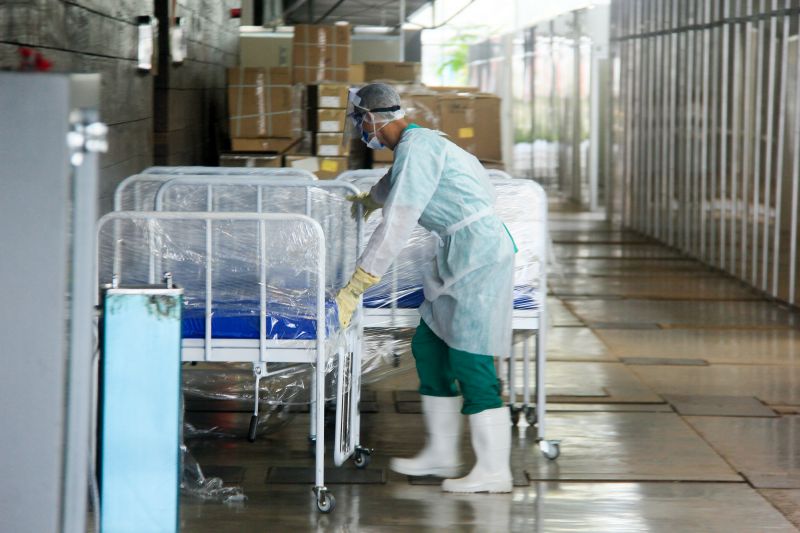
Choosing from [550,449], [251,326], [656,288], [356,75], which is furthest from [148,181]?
[656,288]

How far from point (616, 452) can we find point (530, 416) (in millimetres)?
556

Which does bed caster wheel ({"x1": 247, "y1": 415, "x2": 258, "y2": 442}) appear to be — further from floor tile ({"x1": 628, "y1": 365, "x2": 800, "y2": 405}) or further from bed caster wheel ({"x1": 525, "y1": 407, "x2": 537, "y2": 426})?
floor tile ({"x1": 628, "y1": 365, "x2": 800, "y2": 405})

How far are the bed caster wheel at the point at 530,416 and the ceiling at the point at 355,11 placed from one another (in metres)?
13.1

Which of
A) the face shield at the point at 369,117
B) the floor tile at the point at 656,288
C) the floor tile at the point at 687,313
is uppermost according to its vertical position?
the face shield at the point at 369,117

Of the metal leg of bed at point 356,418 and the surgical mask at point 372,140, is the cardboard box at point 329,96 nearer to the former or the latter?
the metal leg of bed at point 356,418

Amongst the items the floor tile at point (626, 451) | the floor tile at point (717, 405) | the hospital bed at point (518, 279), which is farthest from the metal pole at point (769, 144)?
the hospital bed at point (518, 279)

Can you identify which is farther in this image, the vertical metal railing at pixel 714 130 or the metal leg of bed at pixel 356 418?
the vertical metal railing at pixel 714 130

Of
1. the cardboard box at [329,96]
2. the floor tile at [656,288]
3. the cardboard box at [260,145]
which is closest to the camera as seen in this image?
the cardboard box at [329,96]

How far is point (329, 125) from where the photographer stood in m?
8.70

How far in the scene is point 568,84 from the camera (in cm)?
1850

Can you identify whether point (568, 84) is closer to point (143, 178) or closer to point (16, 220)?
point (143, 178)

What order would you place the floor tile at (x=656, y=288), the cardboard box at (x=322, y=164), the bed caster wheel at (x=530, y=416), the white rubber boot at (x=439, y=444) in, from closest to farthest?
1. the white rubber boot at (x=439, y=444)
2. the bed caster wheel at (x=530, y=416)
3. the cardboard box at (x=322, y=164)
4. the floor tile at (x=656, y=288)

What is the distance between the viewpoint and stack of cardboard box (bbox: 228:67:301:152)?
900 centimetres

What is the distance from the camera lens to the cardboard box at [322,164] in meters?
8.65
